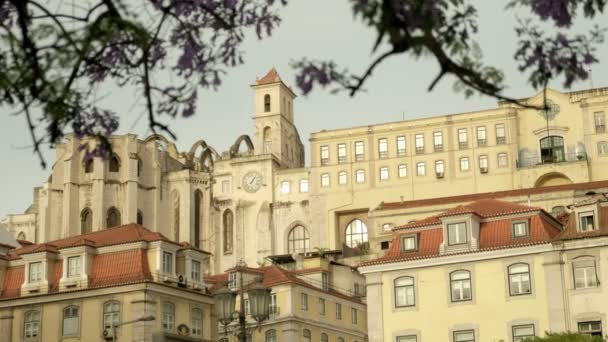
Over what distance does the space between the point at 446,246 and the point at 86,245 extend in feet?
58.2

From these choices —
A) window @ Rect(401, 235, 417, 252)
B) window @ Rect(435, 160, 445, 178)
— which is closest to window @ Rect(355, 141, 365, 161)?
window @ Rect(435, 160, 445, 178)

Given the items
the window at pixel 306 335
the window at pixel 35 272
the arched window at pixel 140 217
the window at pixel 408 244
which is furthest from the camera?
the arched window at pixel 140 217

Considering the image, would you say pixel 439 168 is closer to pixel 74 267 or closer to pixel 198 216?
pixel 198 216

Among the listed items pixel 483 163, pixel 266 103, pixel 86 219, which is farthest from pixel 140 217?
pixel 483 163

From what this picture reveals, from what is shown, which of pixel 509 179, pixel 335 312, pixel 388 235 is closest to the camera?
pixel 335 312

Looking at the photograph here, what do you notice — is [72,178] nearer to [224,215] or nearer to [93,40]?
[224,215]

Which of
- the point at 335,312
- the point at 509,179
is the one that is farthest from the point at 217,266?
the point at 335,312

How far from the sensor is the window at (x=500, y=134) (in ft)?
358

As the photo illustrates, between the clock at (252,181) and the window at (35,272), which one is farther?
the clock at (252,181)

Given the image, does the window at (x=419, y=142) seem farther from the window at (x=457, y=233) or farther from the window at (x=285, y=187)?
the window at (x=457, y=233)

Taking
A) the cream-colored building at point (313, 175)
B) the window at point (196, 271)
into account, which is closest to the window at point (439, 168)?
the cream-colored building at point (313, 175)

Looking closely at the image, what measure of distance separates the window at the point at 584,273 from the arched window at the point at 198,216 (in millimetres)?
69826

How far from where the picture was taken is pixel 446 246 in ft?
186

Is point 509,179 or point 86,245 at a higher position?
point 509,179
